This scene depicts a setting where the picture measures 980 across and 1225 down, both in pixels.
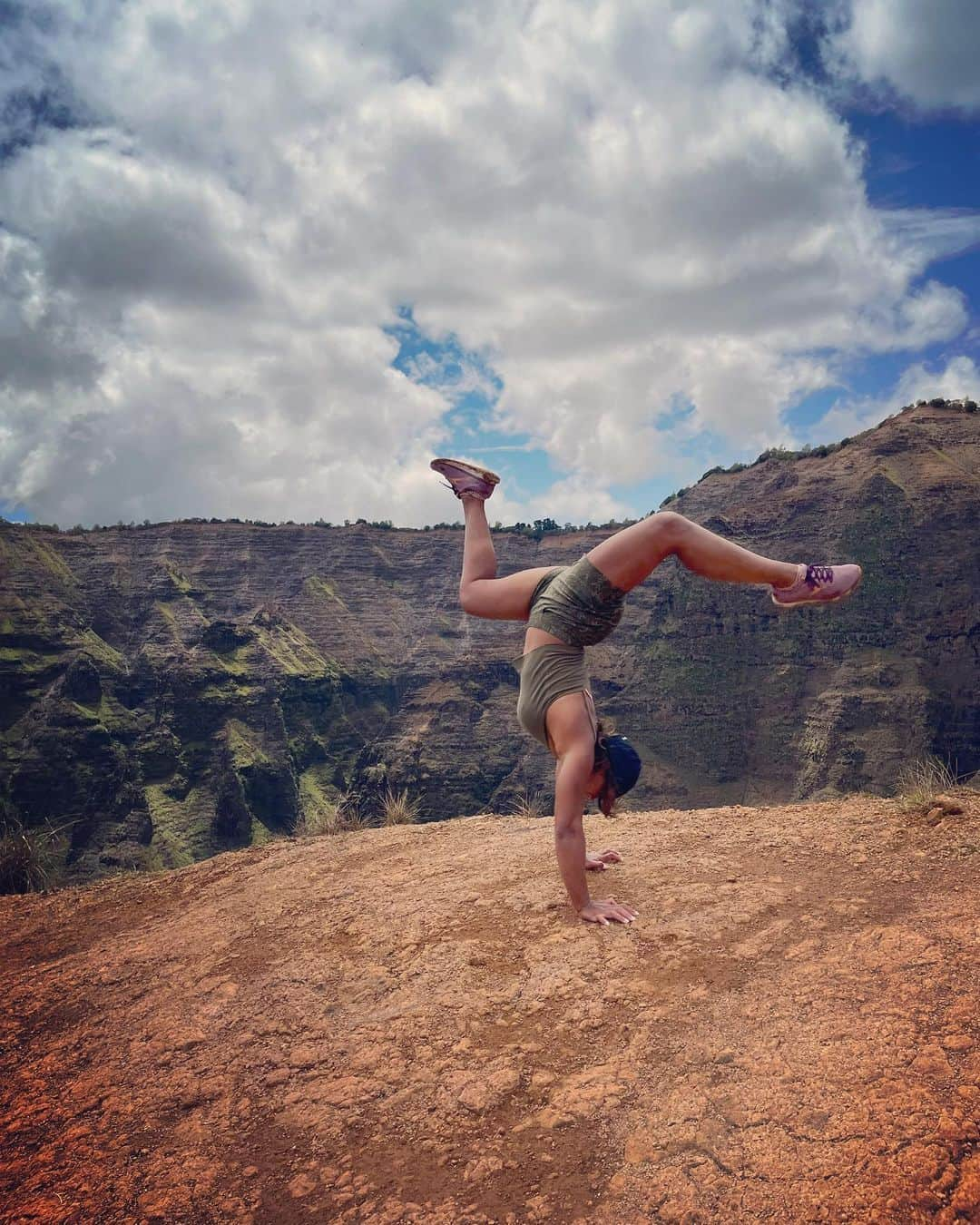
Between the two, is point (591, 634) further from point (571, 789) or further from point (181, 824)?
point (181, 824)

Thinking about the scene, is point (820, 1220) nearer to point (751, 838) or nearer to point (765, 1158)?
point (765, 1158)

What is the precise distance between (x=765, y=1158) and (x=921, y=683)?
41.7 m

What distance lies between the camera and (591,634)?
160 inches

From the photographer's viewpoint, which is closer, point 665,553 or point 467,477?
point 665,553

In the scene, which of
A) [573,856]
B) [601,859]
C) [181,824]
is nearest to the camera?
[573,856]

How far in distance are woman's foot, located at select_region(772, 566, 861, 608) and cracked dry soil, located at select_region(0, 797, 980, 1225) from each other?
58.6 inches

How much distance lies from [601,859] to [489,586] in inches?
73.4

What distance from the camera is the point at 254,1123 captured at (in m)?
2.66

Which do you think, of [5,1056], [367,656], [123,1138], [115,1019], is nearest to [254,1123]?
[123,1138]

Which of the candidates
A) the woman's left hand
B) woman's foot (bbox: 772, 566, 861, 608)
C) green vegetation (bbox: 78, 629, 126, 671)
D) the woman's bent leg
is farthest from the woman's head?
green vegetation (bbox: 78, 629, 126, 671)

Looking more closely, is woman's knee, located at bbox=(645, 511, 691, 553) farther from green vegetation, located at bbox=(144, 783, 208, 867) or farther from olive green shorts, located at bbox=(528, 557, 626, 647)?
green vegetation, located at bbox=(144, 783, 208, 867)

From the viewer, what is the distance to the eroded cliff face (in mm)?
39312

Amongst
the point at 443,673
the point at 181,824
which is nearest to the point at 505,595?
the point at 181,824

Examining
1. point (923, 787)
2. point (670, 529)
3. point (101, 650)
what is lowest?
point (101, 650)
